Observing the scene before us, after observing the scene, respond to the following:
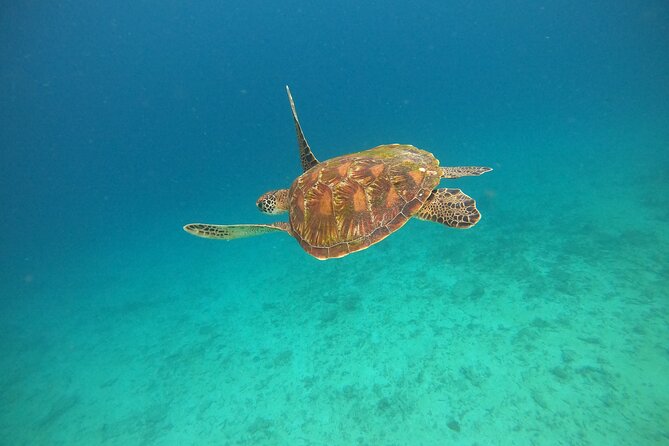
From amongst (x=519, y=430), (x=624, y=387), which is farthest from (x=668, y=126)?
(x=519, y=430)

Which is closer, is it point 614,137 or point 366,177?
point 366,177

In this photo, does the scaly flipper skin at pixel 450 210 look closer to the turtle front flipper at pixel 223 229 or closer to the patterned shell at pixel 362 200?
the patterned shell at pixel 362 200

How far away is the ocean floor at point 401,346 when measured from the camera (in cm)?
430

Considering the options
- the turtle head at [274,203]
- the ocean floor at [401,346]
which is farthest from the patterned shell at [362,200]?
the ocean floor at [401,346]

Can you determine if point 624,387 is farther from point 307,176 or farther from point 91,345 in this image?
point 91,345

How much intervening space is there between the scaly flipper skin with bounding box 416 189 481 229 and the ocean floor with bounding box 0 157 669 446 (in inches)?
108

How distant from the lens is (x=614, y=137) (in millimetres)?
13312

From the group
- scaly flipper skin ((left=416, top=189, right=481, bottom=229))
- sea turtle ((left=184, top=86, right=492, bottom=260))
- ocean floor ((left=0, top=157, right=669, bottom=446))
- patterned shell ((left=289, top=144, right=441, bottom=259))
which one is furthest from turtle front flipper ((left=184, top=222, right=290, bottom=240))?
ocean floor ((left=0, top=157, right=669, bottom=446))

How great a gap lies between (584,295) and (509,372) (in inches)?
92.2

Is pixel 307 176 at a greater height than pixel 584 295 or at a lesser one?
greater

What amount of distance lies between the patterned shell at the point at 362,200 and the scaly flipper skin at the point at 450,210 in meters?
0.21

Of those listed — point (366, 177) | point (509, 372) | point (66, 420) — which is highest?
point (366, 177)

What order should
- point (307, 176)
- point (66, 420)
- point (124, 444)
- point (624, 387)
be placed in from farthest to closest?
point (66, 420), point (124, 444), point (307, 176), point (624, 387)

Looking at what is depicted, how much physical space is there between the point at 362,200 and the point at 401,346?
3.25 metres
